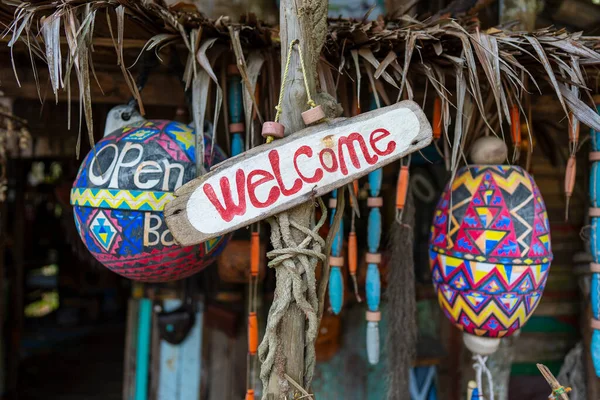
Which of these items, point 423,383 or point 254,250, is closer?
point 254,250

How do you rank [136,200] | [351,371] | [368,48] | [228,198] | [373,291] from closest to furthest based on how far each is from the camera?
[228,198], [136,200], [368,48], [373,291], [351,371]

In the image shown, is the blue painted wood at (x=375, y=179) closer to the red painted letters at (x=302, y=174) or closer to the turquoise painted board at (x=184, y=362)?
the red painted letters at (x=302, y=174)

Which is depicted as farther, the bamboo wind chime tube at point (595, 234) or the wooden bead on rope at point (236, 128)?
the bamboo wind chime tube at point (595, 234)

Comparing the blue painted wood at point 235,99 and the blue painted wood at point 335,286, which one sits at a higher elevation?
the blue painted wood at point 235,99

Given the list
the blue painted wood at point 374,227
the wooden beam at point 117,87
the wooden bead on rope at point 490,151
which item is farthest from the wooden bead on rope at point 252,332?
the wooden bead on rope at point 490,151

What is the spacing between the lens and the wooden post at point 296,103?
3.65 feet

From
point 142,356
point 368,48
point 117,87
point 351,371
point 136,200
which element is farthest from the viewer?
point 142,356

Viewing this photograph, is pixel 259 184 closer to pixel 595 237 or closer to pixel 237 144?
pixel 237 144

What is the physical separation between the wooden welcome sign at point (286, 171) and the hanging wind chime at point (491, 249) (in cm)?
54

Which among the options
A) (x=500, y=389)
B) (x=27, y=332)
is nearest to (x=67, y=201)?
(x=500, y=389)

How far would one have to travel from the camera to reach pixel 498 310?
1.58m

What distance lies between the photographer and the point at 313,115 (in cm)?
106

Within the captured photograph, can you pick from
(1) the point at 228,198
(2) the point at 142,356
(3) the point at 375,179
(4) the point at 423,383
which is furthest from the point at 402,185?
(2) the point at 142,356

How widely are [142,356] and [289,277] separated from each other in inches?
79.5
